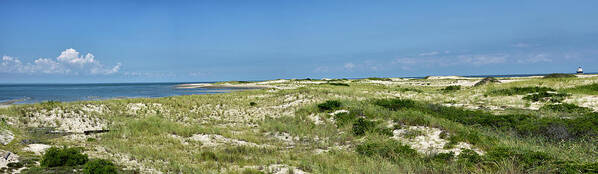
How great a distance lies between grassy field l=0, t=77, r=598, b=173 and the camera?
8.73 m

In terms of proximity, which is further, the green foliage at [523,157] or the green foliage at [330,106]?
the green foliage at [330,106]

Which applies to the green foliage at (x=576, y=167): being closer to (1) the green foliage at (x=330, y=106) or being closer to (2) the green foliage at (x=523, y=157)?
(2) the green foliage at (x=523, y=157)

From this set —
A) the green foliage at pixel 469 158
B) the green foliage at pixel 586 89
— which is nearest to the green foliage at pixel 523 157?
the green foliage at pixel 469 158

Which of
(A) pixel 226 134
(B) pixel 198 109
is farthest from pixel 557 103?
(B) pixel 198 109

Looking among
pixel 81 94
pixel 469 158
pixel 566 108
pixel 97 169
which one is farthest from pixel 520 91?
pixel 81 94

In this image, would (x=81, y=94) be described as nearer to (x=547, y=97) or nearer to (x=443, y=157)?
(x=443, y=157)

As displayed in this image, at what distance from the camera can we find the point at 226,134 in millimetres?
15172

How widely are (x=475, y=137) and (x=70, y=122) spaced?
21810 millimetres

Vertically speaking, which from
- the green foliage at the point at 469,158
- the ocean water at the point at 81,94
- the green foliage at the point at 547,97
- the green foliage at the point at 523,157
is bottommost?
the ocean water at the point at 81,94

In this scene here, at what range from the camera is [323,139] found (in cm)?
1440

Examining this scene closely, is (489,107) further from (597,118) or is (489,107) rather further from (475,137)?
(475,137)

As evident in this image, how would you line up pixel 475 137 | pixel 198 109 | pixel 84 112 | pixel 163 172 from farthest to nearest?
pixel 198 109
pixel 84 112
pixel 475 137
pixel 163 172

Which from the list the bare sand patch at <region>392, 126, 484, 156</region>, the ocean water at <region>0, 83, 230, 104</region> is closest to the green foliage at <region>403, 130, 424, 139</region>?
the bare sand patch at <region>392, 126, 484, 156</region>

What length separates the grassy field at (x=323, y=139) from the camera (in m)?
8.73
